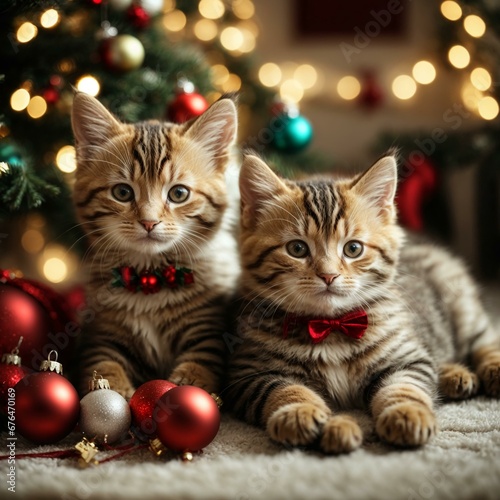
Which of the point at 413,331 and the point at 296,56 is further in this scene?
the point at 296,56

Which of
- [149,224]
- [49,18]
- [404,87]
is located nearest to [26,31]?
[49,18]

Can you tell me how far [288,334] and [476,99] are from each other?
5.71ft

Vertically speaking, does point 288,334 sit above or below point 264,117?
below

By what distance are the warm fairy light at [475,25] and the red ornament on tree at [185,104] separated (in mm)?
1270

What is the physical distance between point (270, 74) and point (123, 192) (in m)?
1.66

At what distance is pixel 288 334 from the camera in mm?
1439

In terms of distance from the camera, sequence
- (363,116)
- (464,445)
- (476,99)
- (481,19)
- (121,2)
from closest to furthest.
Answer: (464,445)
(121,2)
(481,19)
(476,99)
(363,116)

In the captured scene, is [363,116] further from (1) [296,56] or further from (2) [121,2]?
(2) [121,2]

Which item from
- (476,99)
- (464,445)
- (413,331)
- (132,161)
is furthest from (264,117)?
(464,445)

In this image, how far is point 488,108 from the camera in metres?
2.47

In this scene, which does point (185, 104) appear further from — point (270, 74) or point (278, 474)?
point (278, 474)

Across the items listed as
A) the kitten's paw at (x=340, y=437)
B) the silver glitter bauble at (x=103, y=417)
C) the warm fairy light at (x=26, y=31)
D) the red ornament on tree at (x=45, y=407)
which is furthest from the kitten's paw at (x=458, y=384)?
the warm fairy light at (x=26, y=31)

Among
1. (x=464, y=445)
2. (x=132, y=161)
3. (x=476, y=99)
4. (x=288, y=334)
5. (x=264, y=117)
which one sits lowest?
(x=464, y=445)

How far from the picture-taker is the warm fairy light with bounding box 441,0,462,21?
244 centimetres
